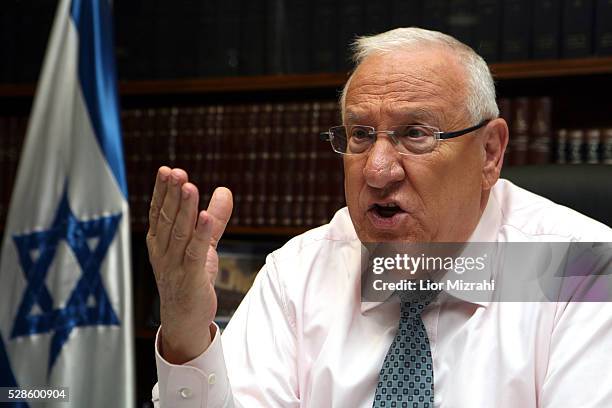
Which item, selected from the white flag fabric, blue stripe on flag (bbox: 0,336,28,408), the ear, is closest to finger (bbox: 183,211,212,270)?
the ear

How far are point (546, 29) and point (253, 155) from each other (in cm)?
101

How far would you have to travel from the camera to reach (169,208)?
3.86 feet

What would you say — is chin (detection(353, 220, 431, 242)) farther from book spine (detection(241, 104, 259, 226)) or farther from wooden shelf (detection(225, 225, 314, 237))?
book spine (detection(241, 104, 259, 226))

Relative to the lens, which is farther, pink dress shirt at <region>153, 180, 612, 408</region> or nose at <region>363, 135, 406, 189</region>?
nose at <region>363, 135, 406, 189</region>

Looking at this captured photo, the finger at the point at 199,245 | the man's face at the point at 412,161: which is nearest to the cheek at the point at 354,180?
the man's face at the point at 412,161

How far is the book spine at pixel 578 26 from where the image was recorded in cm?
253

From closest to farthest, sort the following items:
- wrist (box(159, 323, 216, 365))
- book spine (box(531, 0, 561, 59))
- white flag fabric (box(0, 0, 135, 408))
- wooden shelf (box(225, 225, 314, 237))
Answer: wrist (box(159, 323, 216, 365)) < white flag fabric (box(0, 0, 135, 408)) < book spine (box(531, 0, 561, 59)) < wooden shelf (box(225, 225, 314, 237))

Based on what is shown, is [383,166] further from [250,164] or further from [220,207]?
[250,164]

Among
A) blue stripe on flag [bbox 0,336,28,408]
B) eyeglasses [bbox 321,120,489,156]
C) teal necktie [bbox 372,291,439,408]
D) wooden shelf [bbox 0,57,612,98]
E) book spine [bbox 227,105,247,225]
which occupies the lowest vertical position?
blue stripe on flag [bbox 0,336,28,408]

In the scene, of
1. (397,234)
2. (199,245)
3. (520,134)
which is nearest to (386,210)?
(397,234)

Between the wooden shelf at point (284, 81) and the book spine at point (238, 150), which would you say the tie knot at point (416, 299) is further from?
the book spine at point (238, 150)

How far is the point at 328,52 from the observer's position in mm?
2807

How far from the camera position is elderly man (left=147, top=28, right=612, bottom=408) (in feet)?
4.24

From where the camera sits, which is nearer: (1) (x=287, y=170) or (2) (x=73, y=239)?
(2) (x=73, y=239)
